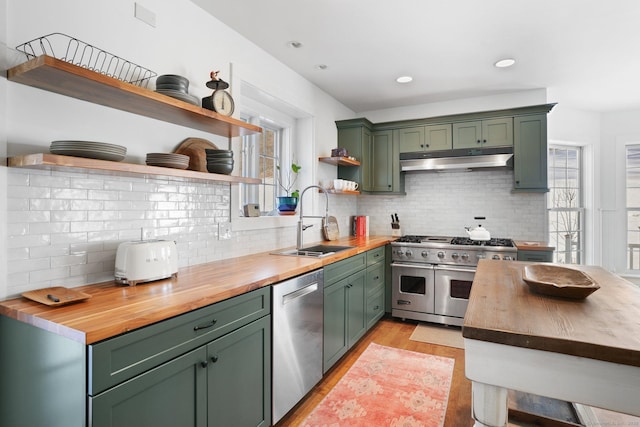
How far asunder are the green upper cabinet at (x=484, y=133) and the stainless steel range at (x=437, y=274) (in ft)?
3.72

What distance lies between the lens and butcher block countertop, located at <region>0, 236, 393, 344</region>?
1140 mm

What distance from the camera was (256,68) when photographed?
9.54ft

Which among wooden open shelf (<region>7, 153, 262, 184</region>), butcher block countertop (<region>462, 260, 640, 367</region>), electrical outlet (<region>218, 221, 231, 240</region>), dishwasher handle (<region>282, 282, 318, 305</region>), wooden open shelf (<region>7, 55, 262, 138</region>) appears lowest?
dishwasher handle (<region>282, 282, 318, 305</region>)

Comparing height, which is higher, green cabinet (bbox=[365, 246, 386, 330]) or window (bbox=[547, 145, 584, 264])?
window (bbox=[547, 145, 584, 264])

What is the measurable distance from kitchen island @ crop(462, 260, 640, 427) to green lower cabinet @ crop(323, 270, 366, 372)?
1434 mm

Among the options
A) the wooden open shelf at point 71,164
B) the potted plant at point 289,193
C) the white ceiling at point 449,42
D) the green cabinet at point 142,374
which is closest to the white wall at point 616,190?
the white ceiling at point 449,42

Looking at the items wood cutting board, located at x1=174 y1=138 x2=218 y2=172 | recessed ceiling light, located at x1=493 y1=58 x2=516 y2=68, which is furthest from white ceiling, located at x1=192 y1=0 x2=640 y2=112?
wood cutting board, located at x1=174 y1=138 x2=218 y2=172

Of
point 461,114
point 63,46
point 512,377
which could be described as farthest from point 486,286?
point 461,114

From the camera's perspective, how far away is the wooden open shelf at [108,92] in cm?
136

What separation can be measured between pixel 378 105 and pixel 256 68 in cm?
222

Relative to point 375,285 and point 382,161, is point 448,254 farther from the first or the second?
point 382,161

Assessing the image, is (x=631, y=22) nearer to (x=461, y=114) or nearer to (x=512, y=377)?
(x=461, y=114)

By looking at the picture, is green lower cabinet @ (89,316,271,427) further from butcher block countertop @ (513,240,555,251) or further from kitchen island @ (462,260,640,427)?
butcher block countertop @ (513,240,555,251)

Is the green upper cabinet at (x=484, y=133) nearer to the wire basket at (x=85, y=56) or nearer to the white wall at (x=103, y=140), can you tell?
the white wall at (x=103, y=140)
